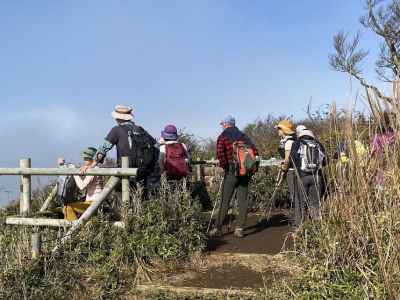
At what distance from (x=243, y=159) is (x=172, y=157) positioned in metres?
1.05

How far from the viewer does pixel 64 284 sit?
5.77 m

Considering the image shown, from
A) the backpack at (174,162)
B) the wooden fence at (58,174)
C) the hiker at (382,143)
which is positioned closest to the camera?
the hiker at (382,143)

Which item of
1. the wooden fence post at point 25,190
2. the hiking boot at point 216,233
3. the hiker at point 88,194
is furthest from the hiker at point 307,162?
the wooden fence post at point 25,190

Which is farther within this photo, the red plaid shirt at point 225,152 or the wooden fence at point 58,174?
the red plaid shirt at point 225,152

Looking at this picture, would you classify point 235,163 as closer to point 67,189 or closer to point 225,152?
point 225,152

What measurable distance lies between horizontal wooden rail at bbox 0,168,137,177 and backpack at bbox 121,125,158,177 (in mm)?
420

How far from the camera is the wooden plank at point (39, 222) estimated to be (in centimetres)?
693

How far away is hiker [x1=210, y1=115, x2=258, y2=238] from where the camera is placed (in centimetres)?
753

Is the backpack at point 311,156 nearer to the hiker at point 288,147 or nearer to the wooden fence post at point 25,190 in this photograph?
the hiker at point 288,147

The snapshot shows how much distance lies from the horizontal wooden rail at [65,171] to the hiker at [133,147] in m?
0.26

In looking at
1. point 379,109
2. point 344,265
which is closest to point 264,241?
point 344,265

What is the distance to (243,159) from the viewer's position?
752 centimetres

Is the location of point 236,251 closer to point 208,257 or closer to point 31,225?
point 208,257

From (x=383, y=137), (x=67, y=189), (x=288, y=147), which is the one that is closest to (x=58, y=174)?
(x=67, y=189)
